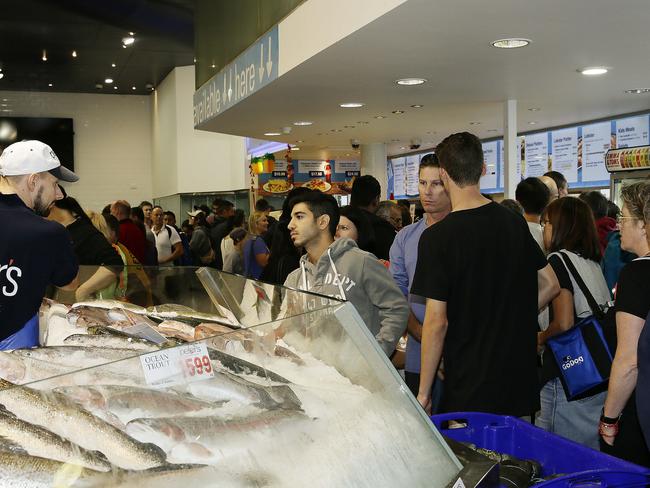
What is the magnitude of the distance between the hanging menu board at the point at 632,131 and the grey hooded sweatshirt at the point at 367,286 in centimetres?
799

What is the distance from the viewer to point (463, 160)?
2889 mm

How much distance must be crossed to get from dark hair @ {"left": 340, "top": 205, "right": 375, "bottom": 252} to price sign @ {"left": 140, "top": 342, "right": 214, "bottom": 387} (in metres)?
3.17

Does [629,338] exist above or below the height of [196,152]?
below

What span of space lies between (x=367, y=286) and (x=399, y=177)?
50.1 feet

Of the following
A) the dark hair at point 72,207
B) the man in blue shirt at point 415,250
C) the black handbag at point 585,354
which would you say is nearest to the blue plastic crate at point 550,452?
the black handbag at point 585,354

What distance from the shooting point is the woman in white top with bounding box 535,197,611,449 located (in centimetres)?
316

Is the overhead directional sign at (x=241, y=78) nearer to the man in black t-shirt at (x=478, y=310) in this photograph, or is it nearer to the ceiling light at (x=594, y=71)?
the ceiling light at (x=594, y=71)

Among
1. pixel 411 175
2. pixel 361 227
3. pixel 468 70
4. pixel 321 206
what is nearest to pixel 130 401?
pixel 321 206

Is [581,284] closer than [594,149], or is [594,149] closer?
[581,284]

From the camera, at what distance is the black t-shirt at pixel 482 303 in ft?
9.09

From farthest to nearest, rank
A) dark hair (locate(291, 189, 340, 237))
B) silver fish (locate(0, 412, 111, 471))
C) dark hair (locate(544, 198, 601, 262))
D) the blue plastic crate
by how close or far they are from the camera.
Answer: dark hair (locate(544, 198, 601, 262)), dark hair (locate(291, 189, 340, 237)), the blue plastic crate, silver fish (locate(0, 412, 111, 471))

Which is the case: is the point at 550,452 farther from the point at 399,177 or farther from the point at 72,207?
the point at 399,177

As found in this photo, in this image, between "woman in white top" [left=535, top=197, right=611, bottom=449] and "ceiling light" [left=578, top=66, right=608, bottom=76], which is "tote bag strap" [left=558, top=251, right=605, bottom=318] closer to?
"woman in white top" [left=535, top=197, right=611, bottom=449]

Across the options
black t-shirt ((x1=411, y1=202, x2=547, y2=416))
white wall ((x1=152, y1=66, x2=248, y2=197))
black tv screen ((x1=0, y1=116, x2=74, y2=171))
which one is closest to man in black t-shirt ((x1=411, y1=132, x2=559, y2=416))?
black t-shirt ((x1=411, y1=202, x2=547, y2=416))
